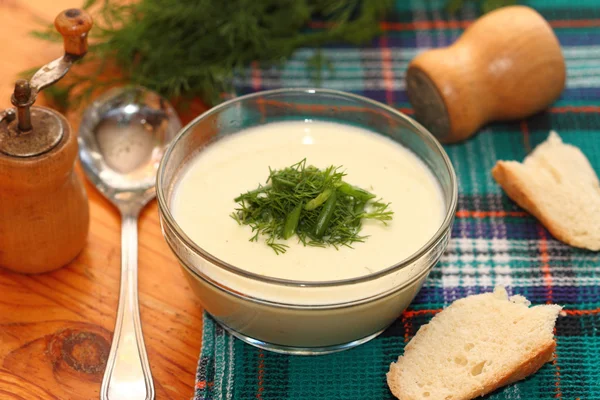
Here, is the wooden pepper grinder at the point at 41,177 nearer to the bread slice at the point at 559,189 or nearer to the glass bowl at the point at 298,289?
the glass bowl at the point at 298,289

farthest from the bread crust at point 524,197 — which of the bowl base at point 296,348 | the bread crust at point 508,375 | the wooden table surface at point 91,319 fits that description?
the wooden table surface at point 91,319

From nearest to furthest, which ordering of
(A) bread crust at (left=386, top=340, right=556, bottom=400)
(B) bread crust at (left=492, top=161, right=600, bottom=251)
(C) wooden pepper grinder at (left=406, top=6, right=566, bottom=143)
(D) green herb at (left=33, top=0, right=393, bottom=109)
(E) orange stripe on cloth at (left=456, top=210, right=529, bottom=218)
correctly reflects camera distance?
(A) bread crust at (left=386, top=340, right=556, bottom=400), (B) bread crust at (left=492, top=161, right=600, bottom=251), (E) orange stripe on cloth at (left=456, top=210, right=529, bottom=218), (C) wooden pepper grinder at (left=406, top=6, right=566, bottom=143), (D) green herb at (left=33, top=0, right=393, bottom=109)

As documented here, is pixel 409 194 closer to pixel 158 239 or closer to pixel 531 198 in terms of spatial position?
pixel 531 198

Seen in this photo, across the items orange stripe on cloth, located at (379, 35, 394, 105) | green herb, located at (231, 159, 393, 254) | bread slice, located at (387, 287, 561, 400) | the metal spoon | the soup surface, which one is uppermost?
green herb, located at (231, 159, 393, 254)

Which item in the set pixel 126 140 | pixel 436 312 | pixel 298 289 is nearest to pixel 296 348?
pixel 298 289

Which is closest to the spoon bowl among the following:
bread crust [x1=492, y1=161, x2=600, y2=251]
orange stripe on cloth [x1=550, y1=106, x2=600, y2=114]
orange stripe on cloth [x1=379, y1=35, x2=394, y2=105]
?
orange stripe on cloth [x1=379, y1=35, x2=394, y2=105]

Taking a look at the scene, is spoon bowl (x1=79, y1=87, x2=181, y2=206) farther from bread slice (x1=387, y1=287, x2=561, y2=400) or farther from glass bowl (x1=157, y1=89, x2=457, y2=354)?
bread slice (x1=387, y1=287, x2=561, y2=400)

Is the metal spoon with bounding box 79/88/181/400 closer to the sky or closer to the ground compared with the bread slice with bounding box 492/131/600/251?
closer to the ground
